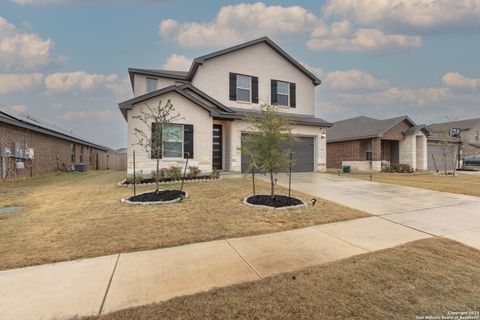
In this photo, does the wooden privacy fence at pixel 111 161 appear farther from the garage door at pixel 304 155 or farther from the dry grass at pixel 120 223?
the garage door at pixel 304 155

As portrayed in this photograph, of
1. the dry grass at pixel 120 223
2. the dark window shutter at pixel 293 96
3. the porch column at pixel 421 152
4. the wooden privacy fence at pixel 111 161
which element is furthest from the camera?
the wooden privacy fence at pixel 111 161

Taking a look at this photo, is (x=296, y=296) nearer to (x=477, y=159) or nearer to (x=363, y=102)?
(x=363, y=102)

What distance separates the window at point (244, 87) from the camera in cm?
1533

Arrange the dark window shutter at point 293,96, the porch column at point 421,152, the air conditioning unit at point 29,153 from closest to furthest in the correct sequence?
1. the air conditioning unit at point 29,153
2. the dark window shutter at point 293,96
3. the porch column at point 421,152

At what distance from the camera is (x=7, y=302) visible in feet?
8.75

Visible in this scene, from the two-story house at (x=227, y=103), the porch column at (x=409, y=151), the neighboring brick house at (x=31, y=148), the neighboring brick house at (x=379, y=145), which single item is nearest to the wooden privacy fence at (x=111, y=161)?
the neighboring brick house at (x=31, y=148)

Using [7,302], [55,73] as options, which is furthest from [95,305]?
[55,73]

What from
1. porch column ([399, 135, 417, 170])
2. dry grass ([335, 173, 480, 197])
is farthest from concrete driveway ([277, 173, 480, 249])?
porch column ([399, 135, 417, 170])

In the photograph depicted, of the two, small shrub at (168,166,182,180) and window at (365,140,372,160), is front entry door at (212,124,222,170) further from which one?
window at (365,140,372,160)

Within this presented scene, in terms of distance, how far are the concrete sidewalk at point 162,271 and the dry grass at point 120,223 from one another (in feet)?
1.14

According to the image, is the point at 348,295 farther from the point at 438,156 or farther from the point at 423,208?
the point at 438,156

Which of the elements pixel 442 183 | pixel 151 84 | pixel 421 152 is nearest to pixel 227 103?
pixel 151 84

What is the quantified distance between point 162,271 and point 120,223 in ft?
8.28

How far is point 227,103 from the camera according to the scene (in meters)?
14.9
